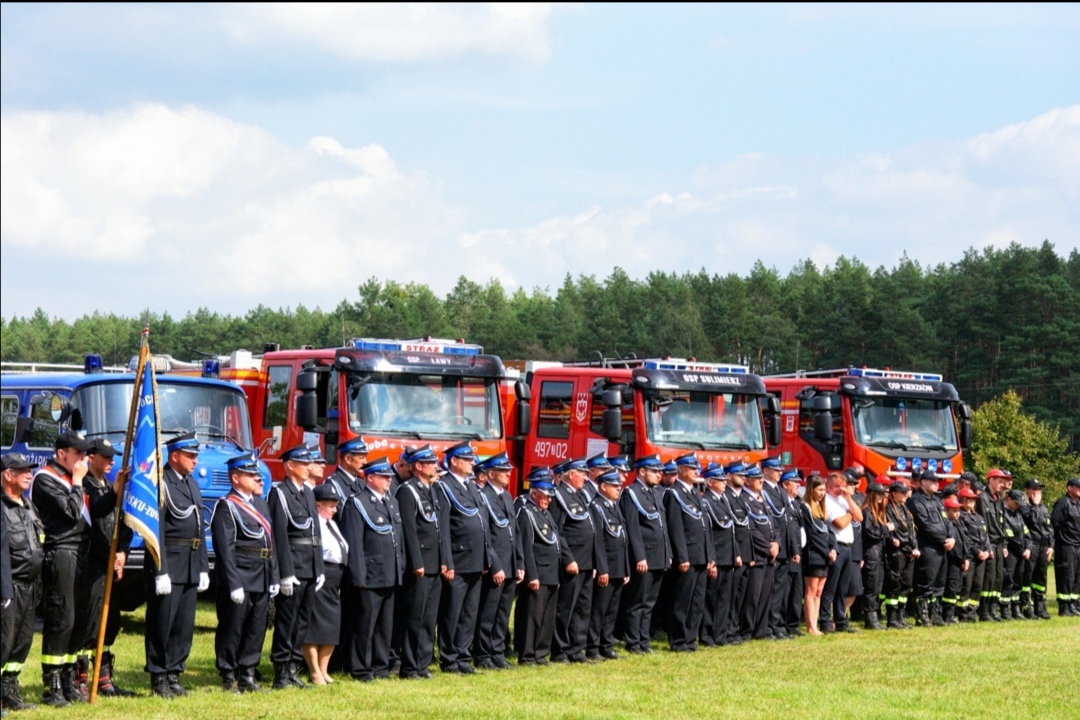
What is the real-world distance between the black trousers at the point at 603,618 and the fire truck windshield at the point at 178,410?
4645 mm

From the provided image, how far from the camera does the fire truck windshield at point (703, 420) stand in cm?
1795

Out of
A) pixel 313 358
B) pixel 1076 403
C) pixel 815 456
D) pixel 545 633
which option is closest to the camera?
pixel 545 633

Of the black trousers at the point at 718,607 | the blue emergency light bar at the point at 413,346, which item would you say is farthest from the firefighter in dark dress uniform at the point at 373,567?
the blue emergency light bar at the point at 413,346

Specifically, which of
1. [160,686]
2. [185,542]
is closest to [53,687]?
[160,686]

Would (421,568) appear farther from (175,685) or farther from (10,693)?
(10,693)

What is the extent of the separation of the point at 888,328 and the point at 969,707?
3964 cm

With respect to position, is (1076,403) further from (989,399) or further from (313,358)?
(313,358)

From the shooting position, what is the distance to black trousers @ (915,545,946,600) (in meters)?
16.7

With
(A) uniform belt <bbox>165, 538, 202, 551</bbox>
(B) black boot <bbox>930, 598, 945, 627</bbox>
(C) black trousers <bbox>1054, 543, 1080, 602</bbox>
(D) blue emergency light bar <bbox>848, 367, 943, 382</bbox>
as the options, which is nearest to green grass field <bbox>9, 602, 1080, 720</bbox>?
(A) uniform belt <bbox>165, 538, 202, 551</bbox>

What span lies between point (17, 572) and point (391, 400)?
7.41 m

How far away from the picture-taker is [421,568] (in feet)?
38.0

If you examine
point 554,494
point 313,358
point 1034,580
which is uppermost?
point 313,358

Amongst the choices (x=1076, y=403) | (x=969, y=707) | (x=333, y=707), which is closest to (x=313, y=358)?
(x=333, y=707)

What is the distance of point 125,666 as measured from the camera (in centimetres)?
1176
